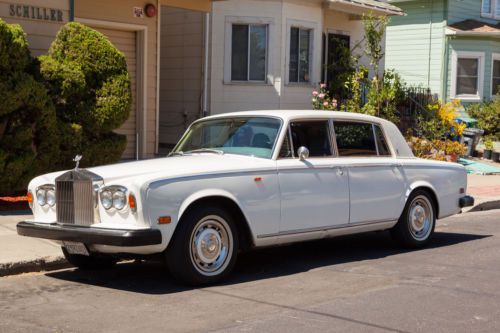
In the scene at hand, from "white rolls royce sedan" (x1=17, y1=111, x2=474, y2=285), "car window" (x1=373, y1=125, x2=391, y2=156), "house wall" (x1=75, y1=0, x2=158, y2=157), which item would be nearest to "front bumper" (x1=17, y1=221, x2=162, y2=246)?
"white rolls royce sedan" (x1=17, y1=111, x2=474, y2=285)

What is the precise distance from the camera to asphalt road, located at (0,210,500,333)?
5551mm

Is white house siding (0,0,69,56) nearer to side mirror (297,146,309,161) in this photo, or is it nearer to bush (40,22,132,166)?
bush (40,22,132,166)

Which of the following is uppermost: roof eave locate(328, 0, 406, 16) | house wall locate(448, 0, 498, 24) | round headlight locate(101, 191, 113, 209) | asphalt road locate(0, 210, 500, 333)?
house wall locate(448, 0, 498, 24)

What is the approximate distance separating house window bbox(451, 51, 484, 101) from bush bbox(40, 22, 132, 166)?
52.8 feet

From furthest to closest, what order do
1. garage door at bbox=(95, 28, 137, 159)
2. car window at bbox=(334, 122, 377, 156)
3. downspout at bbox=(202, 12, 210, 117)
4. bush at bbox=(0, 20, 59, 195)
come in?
1. downspout at bbox=(202, 12, 210, 117)
2. garage door at bbox=(95, 28, 137, 159)
3. bush at bbox=(0, 20, 59, 195)
4. car window at bbox=(334, 122, 377, 156)

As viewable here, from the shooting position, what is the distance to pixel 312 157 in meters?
7.76

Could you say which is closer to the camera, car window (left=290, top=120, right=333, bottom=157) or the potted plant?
car window (left=290, top=120, right=333, bottom=157)

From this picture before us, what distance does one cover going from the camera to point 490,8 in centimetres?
2586

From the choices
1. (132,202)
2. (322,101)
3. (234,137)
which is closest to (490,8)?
(322,101)

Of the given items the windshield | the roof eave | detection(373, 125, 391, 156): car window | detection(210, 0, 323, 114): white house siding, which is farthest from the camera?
the roof eave

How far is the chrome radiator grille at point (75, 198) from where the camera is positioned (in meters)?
6.62

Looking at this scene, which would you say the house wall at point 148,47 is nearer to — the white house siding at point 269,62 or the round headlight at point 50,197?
the white house siding at point 269,62

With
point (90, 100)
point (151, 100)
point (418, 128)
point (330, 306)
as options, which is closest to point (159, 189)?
point (330, 306)

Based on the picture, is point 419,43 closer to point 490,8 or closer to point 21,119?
point 490,8
